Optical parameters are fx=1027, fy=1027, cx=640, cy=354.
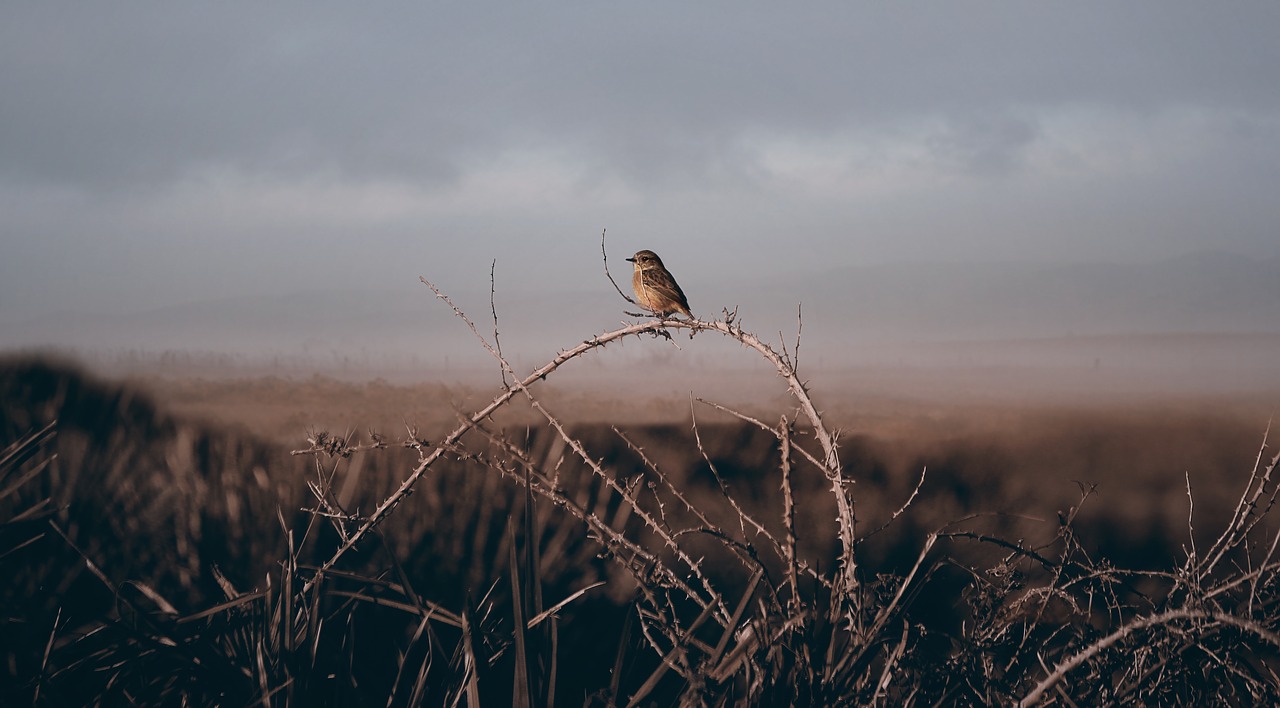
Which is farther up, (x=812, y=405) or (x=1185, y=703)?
(x=812, y=405)

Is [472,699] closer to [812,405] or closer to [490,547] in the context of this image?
[812,405]

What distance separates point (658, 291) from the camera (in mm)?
7766

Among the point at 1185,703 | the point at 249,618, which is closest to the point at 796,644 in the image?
the point at 1185,703

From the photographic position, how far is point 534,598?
293 centimetres

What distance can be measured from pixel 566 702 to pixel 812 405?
1.28 metres

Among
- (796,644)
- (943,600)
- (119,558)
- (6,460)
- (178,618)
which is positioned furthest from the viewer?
(943,600)

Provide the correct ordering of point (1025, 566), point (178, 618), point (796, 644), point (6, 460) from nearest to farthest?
point (796, 644)
point (178, 618)
point (6, 460)
point (1025, 566)

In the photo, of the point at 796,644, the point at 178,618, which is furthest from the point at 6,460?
the point at 796,644

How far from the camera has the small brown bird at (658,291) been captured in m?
7.74

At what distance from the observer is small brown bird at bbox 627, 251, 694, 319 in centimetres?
774

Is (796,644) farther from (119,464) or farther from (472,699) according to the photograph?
(119,464)

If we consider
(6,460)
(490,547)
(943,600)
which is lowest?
(943,600)

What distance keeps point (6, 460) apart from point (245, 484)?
2075 mm

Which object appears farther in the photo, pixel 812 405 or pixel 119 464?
pixel 119 464
